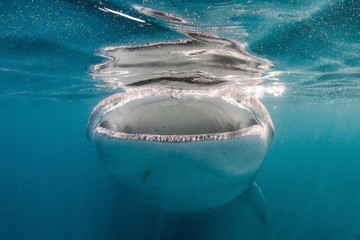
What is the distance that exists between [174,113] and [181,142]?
5.70 feet

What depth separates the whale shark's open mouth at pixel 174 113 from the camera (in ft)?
9.32

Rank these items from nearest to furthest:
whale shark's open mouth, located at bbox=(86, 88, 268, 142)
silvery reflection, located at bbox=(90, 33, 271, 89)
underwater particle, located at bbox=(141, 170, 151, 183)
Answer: underwater particle, located at bbox=(141, 170, 151, 183) < whale shark's open mouth, located at bbox=(86, 88, 268, 142) < silvery reflection, located at bbox=(90, 33, 271, 89)

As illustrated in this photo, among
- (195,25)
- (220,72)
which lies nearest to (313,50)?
(220,72)

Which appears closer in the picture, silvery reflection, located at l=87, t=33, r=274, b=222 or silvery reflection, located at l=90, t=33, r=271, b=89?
silvery reflection, located at l=87, t=33, r=274, b=222

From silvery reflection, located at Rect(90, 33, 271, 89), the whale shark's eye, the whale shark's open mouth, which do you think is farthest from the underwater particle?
silvery reflection, located at Rect(90, 33, 271, 89)

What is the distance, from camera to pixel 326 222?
1021 cm

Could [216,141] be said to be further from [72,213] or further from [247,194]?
[72,213]

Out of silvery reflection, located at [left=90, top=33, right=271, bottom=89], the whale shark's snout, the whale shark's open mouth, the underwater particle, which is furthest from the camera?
silvery reflection, located at [left=90, top=33, right=271, bottom=89]

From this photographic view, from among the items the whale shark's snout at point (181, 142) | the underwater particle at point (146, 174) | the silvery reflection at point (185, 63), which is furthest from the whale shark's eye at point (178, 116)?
the silvery reflection at point (185, 63)

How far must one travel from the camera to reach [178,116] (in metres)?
3.49

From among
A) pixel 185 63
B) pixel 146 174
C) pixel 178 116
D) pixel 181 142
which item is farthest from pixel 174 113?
pixel 185 63

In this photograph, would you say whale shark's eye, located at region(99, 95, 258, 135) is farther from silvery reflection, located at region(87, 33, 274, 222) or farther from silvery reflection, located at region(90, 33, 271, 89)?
silvery reflection, located at region(90, 33, 271, 89)

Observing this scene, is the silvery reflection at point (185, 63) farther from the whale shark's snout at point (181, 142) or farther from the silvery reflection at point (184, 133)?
the whale shark's snout at point (181, 142)

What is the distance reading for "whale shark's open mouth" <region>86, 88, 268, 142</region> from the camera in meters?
2.84
